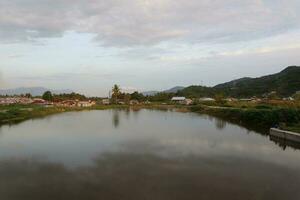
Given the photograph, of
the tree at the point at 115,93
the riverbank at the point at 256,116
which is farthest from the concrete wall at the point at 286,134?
the tree at the point at 115,93

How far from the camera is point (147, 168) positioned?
39.2 feet

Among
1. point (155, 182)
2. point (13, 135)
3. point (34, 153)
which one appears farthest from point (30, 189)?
point (13, 135)

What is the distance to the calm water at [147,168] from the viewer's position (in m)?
9.28

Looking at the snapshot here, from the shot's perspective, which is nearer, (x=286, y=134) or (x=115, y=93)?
(x=286, y=134)

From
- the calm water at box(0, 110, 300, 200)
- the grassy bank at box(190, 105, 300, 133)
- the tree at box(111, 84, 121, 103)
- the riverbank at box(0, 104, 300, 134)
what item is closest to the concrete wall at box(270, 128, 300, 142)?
the riverbank at box(0, 104, 300, 134)

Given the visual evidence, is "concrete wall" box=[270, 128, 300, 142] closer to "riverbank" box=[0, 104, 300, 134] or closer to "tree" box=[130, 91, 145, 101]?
"riverbank" box=[0, 104, 300, 134]

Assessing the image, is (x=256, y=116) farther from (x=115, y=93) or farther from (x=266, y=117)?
(x=115, y=93)

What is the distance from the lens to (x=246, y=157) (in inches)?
Answer: 558

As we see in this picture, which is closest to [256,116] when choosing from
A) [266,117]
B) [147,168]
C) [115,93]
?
[266,117]

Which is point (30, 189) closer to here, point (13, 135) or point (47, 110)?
point (13, 135)

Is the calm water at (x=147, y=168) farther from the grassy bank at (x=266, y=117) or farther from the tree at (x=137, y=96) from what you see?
the tree at (x=137, y=96)

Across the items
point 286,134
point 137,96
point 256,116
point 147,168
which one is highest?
point 137,96

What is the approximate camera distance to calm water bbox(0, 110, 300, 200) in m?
9.28

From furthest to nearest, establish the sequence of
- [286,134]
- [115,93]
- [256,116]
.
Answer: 1. [115,93]
2. [256,116]
3. [286,134]
